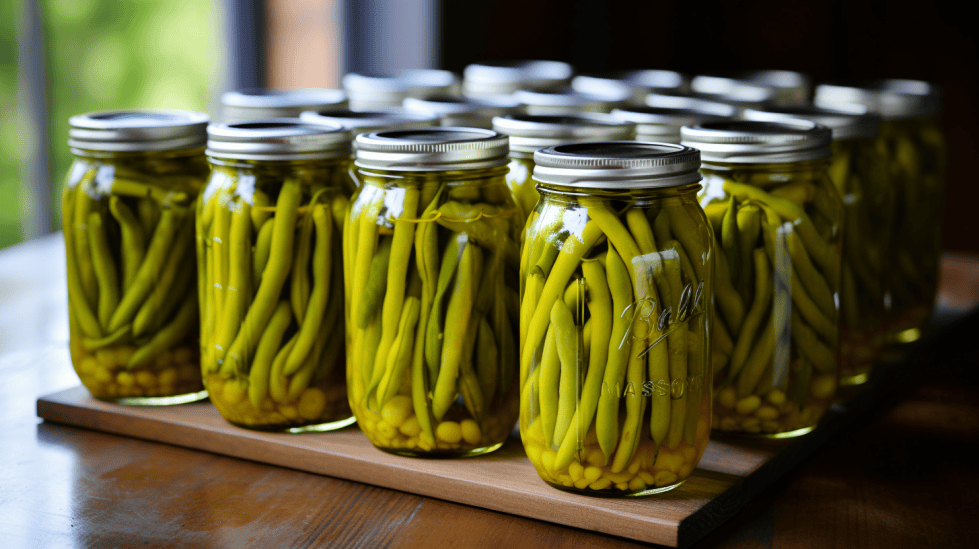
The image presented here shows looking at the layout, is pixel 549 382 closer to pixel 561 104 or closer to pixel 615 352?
pixel 615 352

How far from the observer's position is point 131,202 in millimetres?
843

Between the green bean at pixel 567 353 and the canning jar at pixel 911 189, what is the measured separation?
0.52 m

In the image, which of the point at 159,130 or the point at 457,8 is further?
the point at 457,8

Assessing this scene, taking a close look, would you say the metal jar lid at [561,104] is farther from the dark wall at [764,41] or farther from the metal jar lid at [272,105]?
the dark wall at [764,41]

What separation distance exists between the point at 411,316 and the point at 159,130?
302 mm

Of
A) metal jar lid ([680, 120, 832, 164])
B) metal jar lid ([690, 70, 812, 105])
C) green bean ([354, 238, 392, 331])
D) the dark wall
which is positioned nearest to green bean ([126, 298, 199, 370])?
green bean ([354, 238, 392, 331])

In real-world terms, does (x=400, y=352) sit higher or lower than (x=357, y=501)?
higher

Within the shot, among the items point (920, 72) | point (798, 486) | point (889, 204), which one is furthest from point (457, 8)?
point (798, 486)

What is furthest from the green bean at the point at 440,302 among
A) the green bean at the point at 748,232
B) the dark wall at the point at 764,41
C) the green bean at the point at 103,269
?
the dark wall at the point at 764,41

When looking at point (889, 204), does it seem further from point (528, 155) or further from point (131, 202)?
point (131, 202)

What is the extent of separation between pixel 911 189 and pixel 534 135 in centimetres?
50

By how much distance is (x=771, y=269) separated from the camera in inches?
29.7

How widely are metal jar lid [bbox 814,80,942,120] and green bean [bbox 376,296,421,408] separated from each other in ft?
1.92

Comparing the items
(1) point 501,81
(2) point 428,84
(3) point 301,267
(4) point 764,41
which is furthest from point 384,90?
(4) point 764,41
